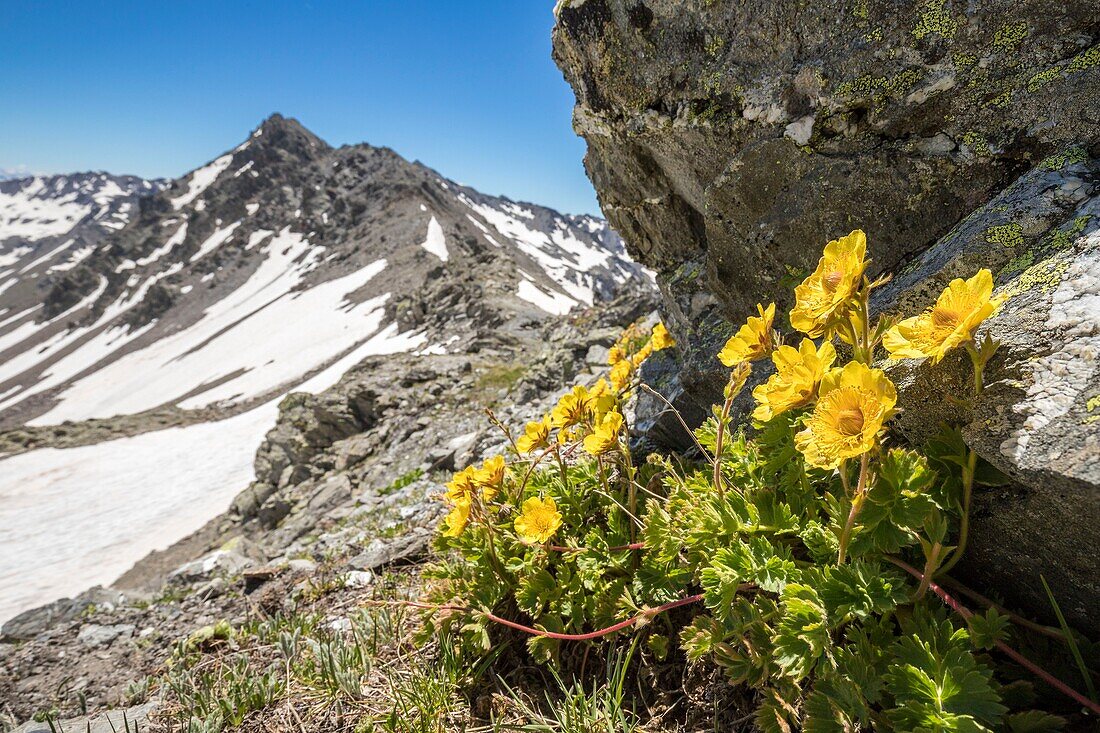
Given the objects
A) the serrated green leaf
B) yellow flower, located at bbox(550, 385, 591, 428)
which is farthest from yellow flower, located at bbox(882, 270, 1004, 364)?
yellow flower, located at bbox(550, 385, 591, 428)

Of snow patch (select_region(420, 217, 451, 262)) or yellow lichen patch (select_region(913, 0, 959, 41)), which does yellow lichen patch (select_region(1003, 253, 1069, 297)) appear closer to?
yellow lichen patch (select_region(913, 0, 959, 41))

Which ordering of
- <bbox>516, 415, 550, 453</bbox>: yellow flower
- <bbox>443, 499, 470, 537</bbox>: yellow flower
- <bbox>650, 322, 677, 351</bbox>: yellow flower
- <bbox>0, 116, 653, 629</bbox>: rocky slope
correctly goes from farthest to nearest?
<bbox>0, 116, 653, 629</bbox>: rocky slope < <bbox>650, 322, 677, 351</bbox>: yellow flower < <bbox>516, 415, 550, 453</bbox>: yellow flower < <bbox>443, 499, 470, 537</bbox>: yellow flower

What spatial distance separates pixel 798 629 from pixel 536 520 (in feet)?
3.55

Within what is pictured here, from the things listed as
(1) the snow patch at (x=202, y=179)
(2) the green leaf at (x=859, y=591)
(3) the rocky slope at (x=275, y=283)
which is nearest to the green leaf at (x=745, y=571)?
(2) the green leaf at (x=859, y=591)

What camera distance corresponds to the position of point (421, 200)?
195 ft

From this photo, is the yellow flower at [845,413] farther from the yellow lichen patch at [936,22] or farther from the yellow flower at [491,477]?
the yellow lichen patch at [936,22]

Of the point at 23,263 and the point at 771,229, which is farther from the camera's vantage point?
the point at 23,263

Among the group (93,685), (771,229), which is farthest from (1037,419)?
(93,685)

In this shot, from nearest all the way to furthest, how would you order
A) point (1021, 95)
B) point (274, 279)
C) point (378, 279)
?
Answer: point (1021, 95)
point (378, 279)
point (274, 279)

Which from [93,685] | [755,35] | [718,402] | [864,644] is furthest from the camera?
[93,685]

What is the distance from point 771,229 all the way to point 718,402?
1.04 m

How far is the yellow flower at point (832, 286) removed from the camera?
1.38 metres

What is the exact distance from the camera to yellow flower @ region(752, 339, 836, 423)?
1.40 m

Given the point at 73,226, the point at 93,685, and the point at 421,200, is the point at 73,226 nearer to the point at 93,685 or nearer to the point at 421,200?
the point at 421,200
